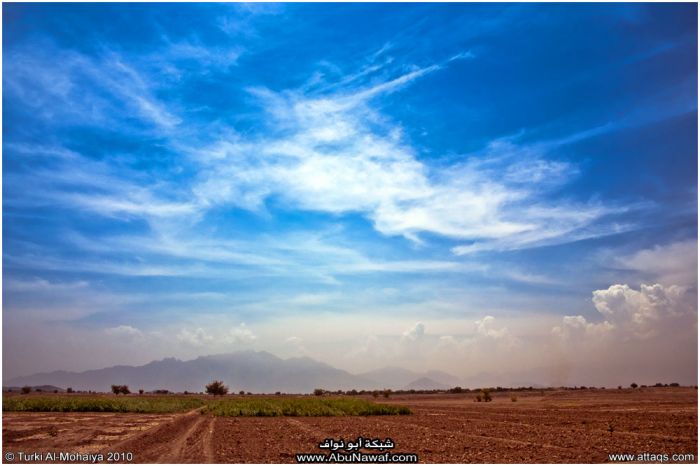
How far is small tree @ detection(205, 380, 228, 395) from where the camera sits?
13743 centimetres

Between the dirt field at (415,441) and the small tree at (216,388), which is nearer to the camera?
the dirt field at (415,441)

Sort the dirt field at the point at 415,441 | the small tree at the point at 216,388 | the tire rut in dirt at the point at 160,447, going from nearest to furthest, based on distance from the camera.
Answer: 1. the tire rut in dirt at the point at 160,447
2. the dirt field at the point at 415,441
3. the small tree at the point at 216,388

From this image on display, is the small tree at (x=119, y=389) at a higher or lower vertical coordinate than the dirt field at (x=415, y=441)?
lower

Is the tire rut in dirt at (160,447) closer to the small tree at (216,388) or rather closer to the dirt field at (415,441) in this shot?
the dirt field at (415,441)

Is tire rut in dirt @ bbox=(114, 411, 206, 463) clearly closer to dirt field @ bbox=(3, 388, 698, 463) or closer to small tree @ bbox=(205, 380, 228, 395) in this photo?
dirt field @ bbox=(3, 388, 698, 463)

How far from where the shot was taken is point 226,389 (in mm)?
145375

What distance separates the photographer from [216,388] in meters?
138

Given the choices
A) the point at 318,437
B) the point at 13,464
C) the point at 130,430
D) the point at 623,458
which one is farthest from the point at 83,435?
the point at 623,458

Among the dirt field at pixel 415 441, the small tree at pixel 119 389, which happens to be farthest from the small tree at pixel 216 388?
the dirt field at pixel 415 441

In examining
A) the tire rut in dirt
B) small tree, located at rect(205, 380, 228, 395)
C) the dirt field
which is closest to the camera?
the tire rut in dirt

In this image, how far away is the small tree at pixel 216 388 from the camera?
13743 centimetres

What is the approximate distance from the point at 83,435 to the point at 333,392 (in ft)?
487

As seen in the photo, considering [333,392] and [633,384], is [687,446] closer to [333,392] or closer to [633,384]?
[633,384]

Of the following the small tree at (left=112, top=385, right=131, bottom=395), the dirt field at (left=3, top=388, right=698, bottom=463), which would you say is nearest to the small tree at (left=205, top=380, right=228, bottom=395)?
the small tree at (left=112, top=385, right=131, bottom=395)
